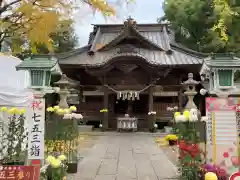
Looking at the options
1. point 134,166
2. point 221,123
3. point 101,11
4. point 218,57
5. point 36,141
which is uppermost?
point 101,11

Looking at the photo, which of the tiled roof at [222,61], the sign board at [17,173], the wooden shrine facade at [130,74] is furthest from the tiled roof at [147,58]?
the sign board at [17,173]

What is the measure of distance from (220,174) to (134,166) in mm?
2736

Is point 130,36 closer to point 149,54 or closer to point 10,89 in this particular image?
point 149,54

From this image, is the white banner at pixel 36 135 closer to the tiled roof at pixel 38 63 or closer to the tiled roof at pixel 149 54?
the tiled roof at pixel 38 63

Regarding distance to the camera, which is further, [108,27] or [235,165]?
[108,27]

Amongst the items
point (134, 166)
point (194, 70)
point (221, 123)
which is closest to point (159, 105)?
point (194, 70)

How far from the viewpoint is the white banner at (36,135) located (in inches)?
219

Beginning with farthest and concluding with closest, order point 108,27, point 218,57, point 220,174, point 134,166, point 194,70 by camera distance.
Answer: point 108,27, point 194,70, point 134,166, point 218,57, point 220,174

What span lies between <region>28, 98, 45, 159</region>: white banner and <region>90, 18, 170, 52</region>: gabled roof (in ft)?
43.3

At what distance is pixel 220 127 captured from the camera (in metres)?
5.52

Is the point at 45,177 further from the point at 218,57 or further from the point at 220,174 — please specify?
the point at 218,57

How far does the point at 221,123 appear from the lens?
18.1ft

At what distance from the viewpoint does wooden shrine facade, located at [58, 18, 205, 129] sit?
656 inches

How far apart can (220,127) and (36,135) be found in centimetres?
376
